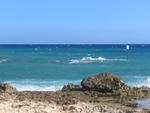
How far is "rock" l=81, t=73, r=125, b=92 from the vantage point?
2234cm

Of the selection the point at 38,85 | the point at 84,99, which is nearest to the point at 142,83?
the point at 38,85

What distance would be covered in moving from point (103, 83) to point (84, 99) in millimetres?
2640

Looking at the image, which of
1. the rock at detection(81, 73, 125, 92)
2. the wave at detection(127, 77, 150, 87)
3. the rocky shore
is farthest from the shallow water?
the wave at detection(127, 77, 150, 87)

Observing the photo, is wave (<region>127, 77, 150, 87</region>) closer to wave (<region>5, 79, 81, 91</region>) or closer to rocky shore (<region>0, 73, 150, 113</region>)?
wave (<region>5, 79, 81, 91</region>)

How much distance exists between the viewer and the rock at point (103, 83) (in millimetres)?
22344

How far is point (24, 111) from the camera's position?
1605 cm

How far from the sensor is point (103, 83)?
73.8 feet

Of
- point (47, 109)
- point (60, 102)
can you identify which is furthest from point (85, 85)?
point (47, 109)

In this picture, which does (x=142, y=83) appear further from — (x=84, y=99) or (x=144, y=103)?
(x=84, y=99)

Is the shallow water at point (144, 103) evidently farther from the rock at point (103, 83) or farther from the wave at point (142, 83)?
the wave at point (142, 83)

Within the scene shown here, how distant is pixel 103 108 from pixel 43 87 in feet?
39.6

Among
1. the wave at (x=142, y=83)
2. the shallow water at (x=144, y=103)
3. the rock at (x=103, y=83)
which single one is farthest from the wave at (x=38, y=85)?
the shallow water at (x=144, y=103)

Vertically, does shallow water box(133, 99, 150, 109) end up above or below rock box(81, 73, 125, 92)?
below

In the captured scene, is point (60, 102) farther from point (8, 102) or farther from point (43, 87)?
point (43, 87)
